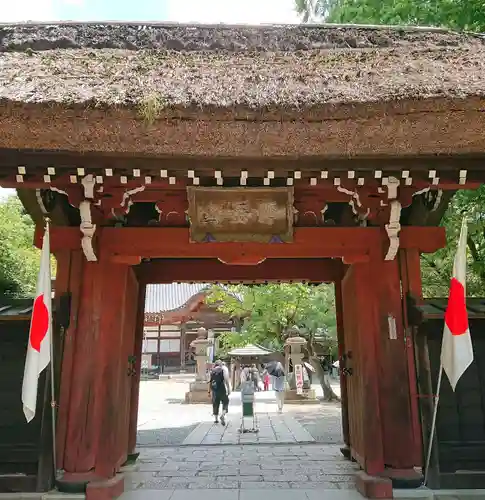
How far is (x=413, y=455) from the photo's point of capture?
5.12 m

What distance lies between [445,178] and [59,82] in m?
4.20

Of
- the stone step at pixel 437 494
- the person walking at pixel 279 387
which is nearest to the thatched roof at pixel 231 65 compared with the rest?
the stone step at pixel 437 494

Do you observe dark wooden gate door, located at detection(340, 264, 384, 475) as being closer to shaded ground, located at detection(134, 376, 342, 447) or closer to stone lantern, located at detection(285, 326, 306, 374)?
shaded ground, located at detection(134, 376, 342, 447)

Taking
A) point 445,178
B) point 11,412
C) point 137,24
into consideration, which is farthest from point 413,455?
point 137,24

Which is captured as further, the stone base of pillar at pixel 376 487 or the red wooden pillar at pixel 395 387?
the red wooden pillar at pixel 395 387

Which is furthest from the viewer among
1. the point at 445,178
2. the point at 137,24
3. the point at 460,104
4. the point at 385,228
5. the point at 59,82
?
the point at 137,24

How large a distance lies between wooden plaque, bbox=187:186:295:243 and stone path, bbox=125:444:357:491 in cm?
303

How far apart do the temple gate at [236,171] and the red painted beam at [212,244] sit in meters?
0.02

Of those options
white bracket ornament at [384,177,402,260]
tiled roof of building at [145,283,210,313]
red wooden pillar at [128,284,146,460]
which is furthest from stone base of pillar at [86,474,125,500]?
tiled roof of building at [145,283,210,313]

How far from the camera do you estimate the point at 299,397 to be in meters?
17.0

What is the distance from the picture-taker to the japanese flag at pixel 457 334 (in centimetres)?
451

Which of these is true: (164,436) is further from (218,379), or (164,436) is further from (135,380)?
(135,380)

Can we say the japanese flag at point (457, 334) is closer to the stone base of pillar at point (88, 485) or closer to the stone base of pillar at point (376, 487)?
the stone base of pillar at point (376, 487)

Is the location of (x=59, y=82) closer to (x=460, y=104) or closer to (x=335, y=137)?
(x=335, y=137)
